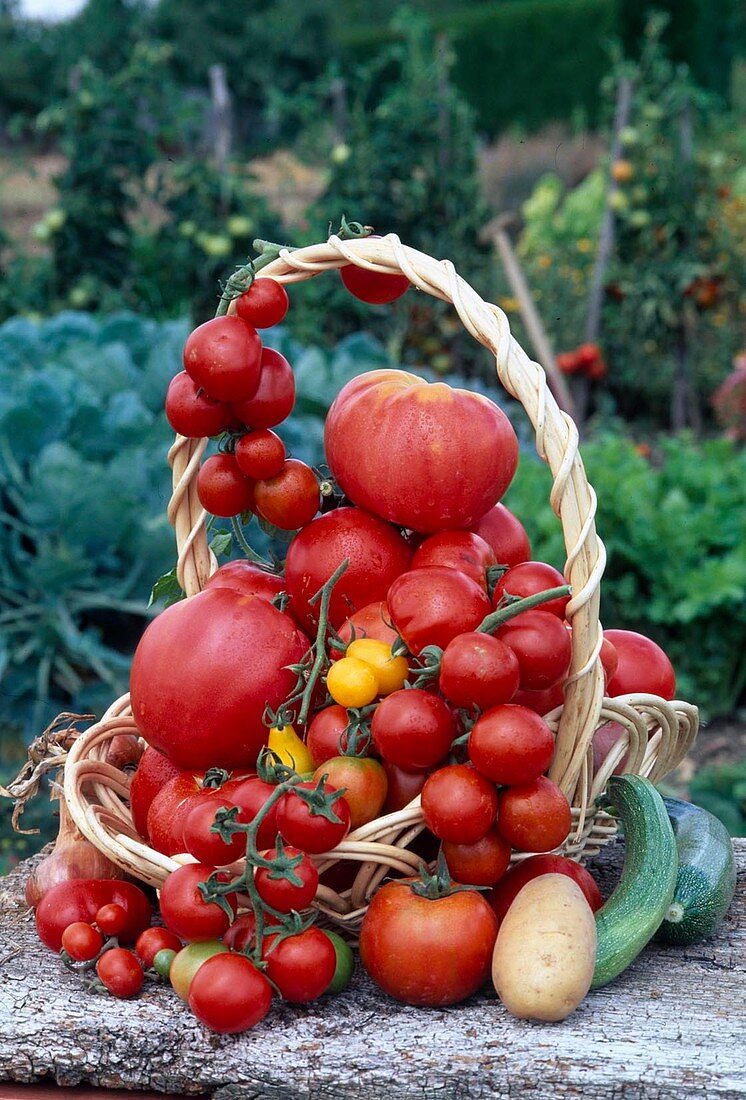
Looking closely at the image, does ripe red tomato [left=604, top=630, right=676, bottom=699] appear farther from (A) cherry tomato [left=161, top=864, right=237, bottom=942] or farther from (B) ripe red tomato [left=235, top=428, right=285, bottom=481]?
(A) cherry tomato [left=161, top=864, right=237, bottom=942]

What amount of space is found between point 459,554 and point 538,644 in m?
0.19

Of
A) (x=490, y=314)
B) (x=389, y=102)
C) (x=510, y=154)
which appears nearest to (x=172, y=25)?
(x=510, y=154)

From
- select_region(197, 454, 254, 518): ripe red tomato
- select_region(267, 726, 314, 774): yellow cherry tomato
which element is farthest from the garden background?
select_region(267, 726, 314, 774): yellow cherry tomato

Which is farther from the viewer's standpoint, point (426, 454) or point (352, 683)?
point (426, 454)

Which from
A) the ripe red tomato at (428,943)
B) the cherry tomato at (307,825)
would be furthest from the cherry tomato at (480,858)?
the cherry tomato at (307,825)

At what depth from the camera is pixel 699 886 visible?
1.50 meters

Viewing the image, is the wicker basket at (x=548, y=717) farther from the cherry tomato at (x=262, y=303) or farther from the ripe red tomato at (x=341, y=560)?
the ripe red tomato at (x=341, y=560)

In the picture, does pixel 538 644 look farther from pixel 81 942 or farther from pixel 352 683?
pixel 81 942

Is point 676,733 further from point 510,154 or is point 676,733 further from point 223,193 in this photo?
point 510,154

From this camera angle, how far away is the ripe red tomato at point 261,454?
1.51 m

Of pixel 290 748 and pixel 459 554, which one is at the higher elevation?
pixel 459 554

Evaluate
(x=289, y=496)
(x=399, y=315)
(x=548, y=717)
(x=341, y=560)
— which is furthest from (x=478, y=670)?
(x=399, y=315)

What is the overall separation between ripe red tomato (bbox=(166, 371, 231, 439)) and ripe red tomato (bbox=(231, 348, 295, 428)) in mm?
30

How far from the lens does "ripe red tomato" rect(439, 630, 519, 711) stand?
1276 millimetres
